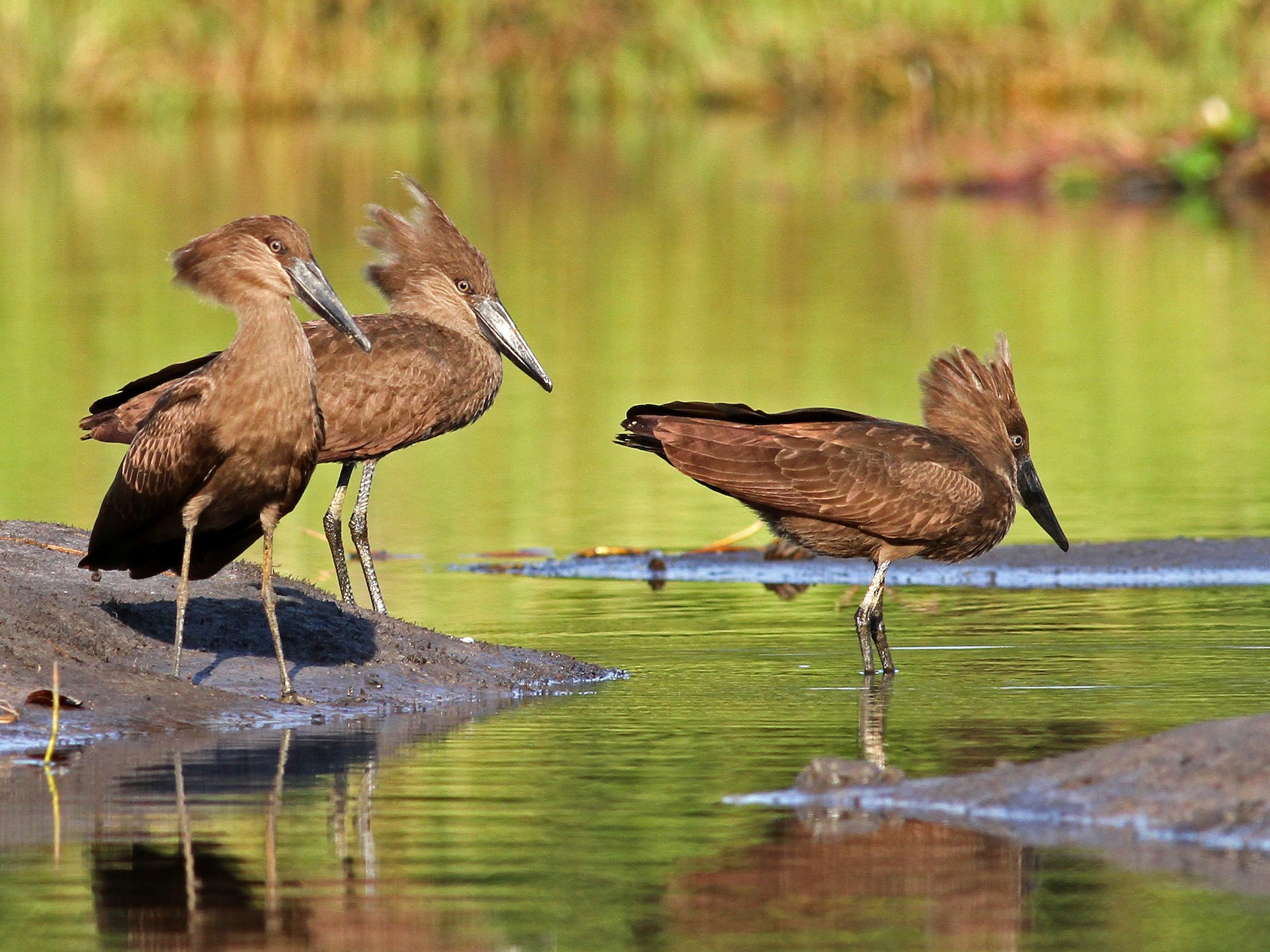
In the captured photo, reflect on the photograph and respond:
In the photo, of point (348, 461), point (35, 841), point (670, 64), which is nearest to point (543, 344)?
point (348, 461)

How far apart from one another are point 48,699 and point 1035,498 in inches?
167

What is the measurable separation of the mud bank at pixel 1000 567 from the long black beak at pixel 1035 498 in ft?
2.36

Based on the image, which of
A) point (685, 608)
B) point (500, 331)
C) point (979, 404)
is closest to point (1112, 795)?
point (979, 404)

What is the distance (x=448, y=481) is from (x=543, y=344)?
590 cm

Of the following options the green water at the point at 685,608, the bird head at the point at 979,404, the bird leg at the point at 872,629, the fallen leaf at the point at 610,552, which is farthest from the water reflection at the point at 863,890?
the fallen leaf at the point at 610,552

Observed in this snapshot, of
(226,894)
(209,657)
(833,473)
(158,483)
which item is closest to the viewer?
(226,894)

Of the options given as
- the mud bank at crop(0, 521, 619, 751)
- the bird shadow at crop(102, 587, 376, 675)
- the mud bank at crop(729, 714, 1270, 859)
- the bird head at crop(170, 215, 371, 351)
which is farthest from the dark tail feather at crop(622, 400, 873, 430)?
the mud bank at crop(729, 714, 1270, 859)

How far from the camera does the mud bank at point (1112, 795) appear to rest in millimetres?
6191

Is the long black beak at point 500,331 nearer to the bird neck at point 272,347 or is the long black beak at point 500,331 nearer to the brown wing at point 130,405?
the brown wing at point 130,405

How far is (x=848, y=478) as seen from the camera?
31.5ft

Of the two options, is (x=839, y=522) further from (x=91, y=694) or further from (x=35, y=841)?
(x=35, y=841)

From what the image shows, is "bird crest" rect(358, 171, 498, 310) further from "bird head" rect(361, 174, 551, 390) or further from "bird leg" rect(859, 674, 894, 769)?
"bird leg" rect(859, 674, 894, 769)

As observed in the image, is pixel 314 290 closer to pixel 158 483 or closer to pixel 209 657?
pixel 158 483

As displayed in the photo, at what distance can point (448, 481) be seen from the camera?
1516cm
